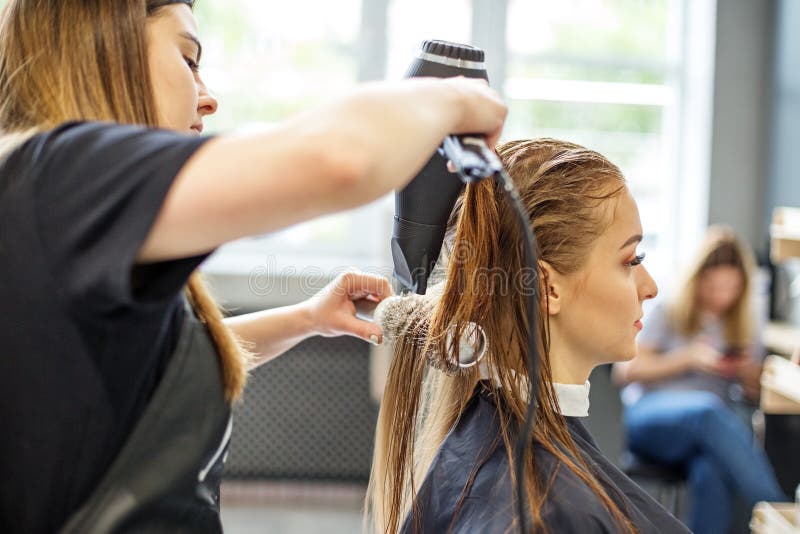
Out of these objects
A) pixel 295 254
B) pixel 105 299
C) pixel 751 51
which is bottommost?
pixel 295 254

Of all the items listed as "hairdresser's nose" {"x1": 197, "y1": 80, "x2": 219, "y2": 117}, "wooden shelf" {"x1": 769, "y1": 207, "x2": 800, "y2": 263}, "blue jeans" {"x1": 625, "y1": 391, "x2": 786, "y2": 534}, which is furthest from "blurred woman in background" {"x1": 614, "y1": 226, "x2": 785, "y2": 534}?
"hairdresser's nose" {"x1": 197, "y1": 80, "x2": 219, "y2": 117}

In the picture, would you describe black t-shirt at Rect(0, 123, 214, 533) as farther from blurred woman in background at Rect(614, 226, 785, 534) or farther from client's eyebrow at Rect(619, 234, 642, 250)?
blurred woman in background at Rect(614, 226, 785, 534)

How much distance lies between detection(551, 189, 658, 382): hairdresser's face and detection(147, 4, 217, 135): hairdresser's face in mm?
578

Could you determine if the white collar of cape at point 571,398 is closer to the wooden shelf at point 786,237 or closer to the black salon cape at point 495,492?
the black salon cape at point 495,492

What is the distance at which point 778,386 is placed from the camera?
1.44 meters

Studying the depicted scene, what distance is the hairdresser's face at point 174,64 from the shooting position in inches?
37.0

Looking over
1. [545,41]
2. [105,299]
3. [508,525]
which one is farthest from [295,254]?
[105,299]

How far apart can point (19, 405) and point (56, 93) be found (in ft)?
0.96

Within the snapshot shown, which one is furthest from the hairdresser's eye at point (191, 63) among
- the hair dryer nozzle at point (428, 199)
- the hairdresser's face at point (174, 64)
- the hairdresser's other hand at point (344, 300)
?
the hairdresser's other hand at point (344, 300)

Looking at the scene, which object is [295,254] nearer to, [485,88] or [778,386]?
[778,386]

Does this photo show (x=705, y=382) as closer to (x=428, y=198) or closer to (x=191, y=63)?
(x=428, y=198)

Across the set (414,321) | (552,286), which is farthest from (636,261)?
(414,321)

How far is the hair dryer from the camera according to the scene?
993 millimetres

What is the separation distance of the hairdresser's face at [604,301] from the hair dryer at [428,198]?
250 millimetres
